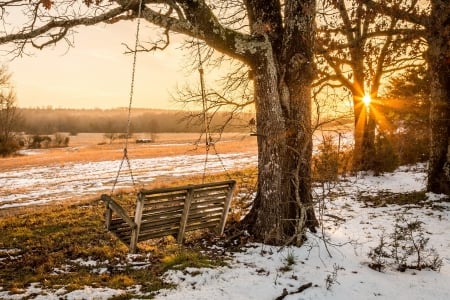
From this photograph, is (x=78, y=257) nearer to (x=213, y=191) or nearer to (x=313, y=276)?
(x=213, y=191)

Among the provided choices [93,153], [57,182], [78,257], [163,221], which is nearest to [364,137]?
[163,221]

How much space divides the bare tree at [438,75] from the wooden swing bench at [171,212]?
26.6 feet

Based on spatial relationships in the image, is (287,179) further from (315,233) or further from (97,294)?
(97,294)

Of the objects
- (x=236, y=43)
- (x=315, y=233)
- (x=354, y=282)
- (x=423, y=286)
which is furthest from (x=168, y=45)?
(x=423, y=286)

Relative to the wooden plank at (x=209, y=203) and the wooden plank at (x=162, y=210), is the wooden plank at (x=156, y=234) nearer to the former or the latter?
the wooden plank at (x=162, y=210)

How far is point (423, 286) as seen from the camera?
20.8 feet

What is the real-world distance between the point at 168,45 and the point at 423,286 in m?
7.00

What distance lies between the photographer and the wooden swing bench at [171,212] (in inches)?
241

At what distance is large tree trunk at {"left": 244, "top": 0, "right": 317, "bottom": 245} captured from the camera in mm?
7652

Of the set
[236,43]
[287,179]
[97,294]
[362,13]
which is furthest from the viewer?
[362,13]

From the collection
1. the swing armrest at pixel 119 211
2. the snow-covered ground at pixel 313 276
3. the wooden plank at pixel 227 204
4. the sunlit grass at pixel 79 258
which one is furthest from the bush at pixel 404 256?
the swing armrest at pixel 119 211

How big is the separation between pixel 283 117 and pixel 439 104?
7.62 metres

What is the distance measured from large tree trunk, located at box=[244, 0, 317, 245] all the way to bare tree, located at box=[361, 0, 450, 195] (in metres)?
5.00

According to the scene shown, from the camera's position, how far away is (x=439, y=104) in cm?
1260
